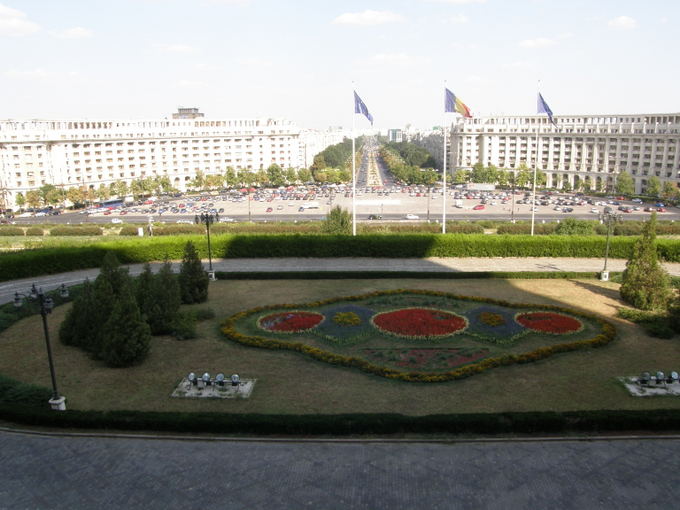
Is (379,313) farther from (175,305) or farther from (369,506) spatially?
(369,506)

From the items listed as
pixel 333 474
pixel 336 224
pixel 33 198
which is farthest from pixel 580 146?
pixel 333 474

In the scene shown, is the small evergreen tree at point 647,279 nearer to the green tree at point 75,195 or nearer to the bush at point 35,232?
the bush at point 35,232

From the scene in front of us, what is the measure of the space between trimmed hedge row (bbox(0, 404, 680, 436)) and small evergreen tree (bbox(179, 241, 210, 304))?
13.0m

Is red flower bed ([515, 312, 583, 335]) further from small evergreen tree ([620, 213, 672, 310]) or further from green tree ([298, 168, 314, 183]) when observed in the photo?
green tree ([298, 168, 314, 183])

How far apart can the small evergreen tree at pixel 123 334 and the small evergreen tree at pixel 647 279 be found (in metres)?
23.2

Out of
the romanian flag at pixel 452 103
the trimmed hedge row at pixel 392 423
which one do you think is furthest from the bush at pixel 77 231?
the trimmed hedge row at pixel 392 423

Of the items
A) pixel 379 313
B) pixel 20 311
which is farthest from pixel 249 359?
pixel 20 311

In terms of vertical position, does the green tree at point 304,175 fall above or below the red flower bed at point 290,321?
above

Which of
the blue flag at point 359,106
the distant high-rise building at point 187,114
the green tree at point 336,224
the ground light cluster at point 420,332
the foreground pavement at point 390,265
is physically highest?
the distant high-rise building at point 187,114

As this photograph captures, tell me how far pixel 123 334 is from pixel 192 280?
8728mm

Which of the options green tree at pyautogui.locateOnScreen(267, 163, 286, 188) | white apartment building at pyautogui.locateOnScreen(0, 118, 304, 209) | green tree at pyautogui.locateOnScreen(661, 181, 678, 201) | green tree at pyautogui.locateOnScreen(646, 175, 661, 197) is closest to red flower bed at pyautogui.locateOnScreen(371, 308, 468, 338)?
green tree at pyautogui.locateOnScreen(661, 181, 678, 201)

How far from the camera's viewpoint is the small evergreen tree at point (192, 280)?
28.9 meters

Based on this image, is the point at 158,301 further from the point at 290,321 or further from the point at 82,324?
the point at 290,321

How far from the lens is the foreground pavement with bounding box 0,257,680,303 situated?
36500mm
